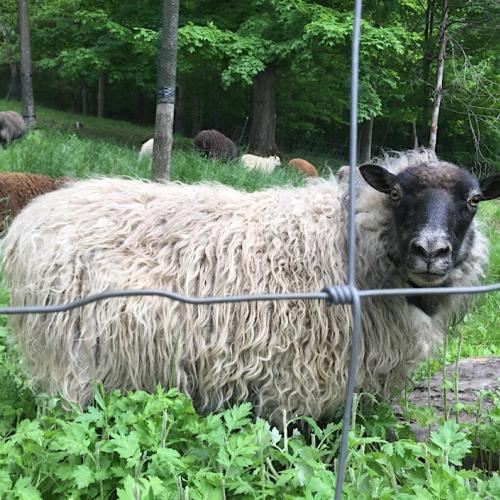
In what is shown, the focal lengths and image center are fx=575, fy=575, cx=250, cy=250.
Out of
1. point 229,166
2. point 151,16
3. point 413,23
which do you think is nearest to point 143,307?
point 229,166

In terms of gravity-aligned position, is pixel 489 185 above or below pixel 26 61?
below

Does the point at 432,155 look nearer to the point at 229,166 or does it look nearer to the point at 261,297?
the point at 261,297

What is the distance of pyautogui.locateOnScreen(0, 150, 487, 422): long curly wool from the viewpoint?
265 centimetres

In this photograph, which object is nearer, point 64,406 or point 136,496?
point 136,496

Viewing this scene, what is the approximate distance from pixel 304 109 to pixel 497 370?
18950 mm

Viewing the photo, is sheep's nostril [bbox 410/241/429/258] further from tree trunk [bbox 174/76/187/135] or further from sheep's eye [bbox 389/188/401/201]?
tree trunk [bbox 174/76/187/135]

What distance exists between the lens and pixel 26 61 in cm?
1555

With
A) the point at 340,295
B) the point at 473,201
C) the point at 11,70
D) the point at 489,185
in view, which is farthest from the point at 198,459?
the point at 11,70

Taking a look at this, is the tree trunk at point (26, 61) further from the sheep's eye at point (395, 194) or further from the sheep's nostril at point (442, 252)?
the sheep's nostril at point (442, 252)

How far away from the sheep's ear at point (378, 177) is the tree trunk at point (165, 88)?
3.44 m

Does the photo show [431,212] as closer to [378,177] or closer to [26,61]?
[378,177]

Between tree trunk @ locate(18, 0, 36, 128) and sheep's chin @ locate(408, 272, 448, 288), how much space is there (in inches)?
581

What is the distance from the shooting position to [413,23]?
18391mm

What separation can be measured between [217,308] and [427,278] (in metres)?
0.95
